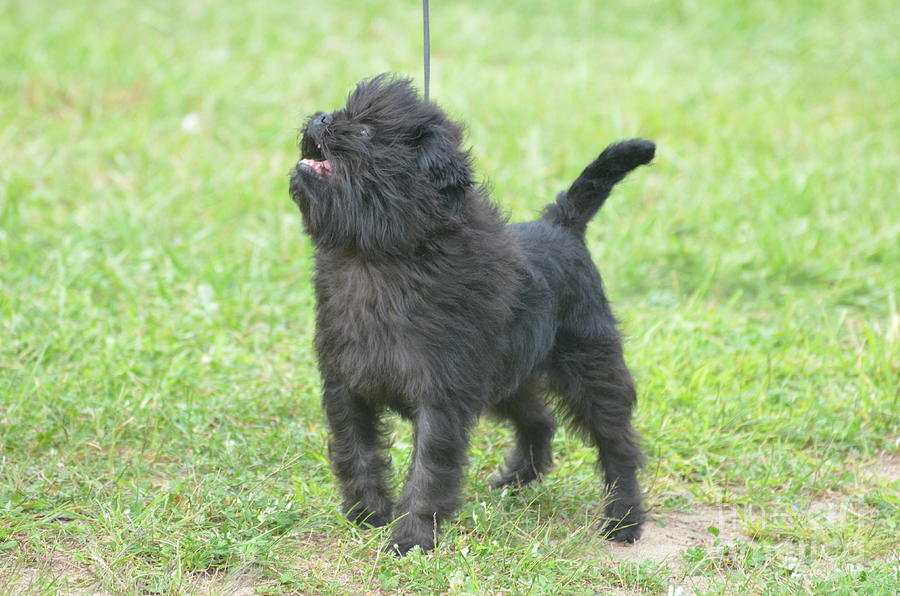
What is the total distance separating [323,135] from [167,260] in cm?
350

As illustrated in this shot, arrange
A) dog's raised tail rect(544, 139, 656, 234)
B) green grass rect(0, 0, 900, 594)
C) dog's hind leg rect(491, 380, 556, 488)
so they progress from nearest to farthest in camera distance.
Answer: green grass rect(0, 0, 900, 594) → dog's raised tail rect(544, 139, 656, 234) → dog's hind leg rect(491, 380, 556, 488)

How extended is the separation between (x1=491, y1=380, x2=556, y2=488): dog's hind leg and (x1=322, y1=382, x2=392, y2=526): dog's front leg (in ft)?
2.65

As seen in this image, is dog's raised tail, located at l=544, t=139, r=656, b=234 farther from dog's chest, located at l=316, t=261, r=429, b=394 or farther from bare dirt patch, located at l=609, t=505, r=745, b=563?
bare dirt patch, located at l=609, t=505, r=745, b=563

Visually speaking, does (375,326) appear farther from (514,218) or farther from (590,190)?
(514,218)

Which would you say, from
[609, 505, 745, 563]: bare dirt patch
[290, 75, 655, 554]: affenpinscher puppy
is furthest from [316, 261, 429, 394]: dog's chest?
[609, 505, 745, 563]: bare dirt patch

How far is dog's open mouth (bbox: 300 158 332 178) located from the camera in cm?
351

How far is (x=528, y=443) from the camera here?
468 cm

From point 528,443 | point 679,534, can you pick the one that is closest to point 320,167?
point 528,443

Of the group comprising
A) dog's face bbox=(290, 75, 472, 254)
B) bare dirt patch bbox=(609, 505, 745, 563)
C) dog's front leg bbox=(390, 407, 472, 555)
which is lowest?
bare dirt patch bbox=(609, 505, 745, 563)

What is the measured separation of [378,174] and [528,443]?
1.66 metres

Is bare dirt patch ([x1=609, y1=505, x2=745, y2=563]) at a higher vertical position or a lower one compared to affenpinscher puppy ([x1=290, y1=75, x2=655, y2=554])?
lower

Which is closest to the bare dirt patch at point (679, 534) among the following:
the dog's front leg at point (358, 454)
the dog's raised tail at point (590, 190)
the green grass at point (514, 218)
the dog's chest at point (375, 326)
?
the green grass at point (514, 218)

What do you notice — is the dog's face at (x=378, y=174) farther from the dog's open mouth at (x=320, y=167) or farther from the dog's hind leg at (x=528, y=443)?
the dog's hind leg at (x=528, y=443)

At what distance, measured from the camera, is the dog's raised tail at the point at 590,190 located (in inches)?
171
